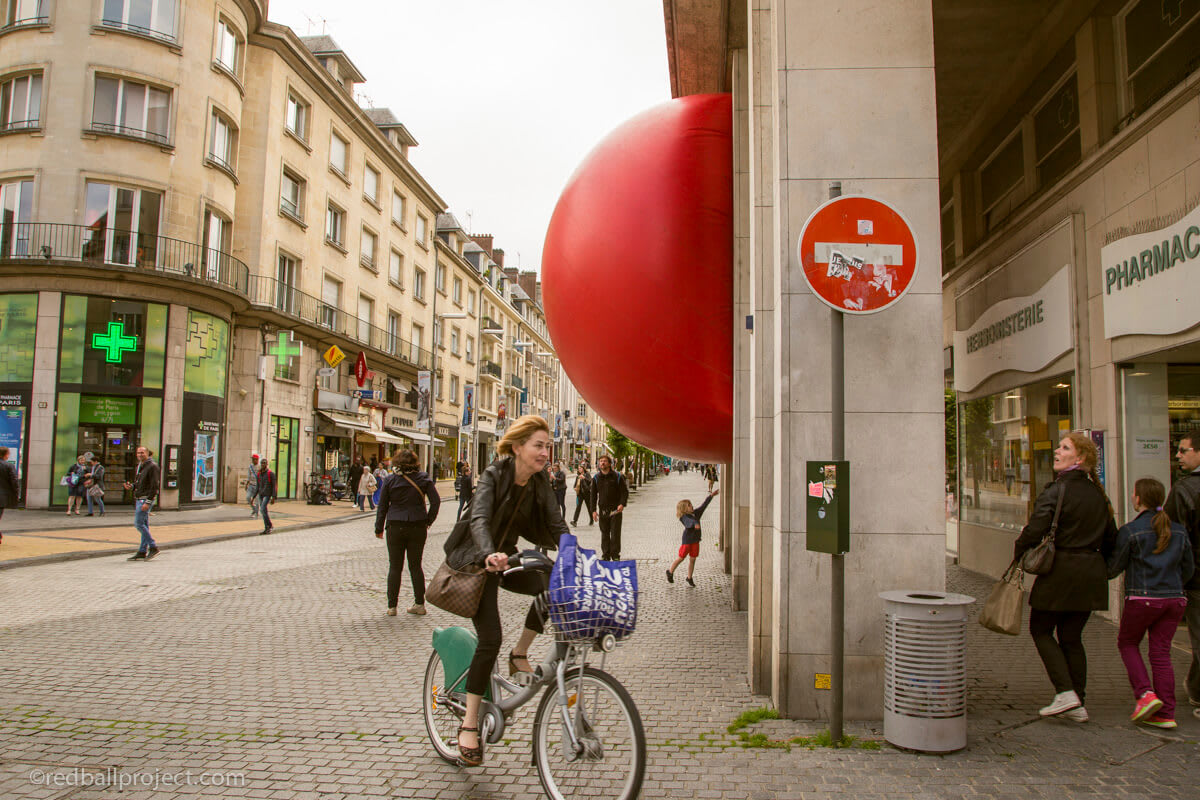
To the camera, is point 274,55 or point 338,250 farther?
point 338,250

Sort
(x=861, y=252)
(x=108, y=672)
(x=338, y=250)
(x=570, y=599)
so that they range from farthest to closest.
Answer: (x=338, y=250), (x=108, y=672), (x=861, y=252), (x=570, y=599)

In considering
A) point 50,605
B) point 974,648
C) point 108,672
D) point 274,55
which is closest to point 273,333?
point 274,55

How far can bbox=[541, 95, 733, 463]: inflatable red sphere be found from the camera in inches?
278

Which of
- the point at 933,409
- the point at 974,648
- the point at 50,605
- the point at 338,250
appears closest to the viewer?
the point at 933,409

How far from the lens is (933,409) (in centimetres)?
507

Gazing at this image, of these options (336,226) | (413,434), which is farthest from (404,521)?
(413,434)

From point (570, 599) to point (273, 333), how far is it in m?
27.0

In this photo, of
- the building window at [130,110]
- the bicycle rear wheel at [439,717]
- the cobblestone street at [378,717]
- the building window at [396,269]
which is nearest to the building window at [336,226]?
the building window at [396,269]

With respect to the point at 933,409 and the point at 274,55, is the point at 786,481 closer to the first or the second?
the point at 933,409

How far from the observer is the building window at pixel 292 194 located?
29270mm

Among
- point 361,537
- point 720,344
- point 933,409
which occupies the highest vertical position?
point 720,344

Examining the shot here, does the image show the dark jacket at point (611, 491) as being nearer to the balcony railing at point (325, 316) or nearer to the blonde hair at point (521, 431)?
the blonde hair at point (521, 431)

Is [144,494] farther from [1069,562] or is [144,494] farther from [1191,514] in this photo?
[1191,514]

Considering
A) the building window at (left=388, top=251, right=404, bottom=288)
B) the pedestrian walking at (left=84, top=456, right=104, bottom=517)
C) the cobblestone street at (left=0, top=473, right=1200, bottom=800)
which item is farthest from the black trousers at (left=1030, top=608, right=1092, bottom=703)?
the building window at (left=388, top=251, right=404, bottom=288)
